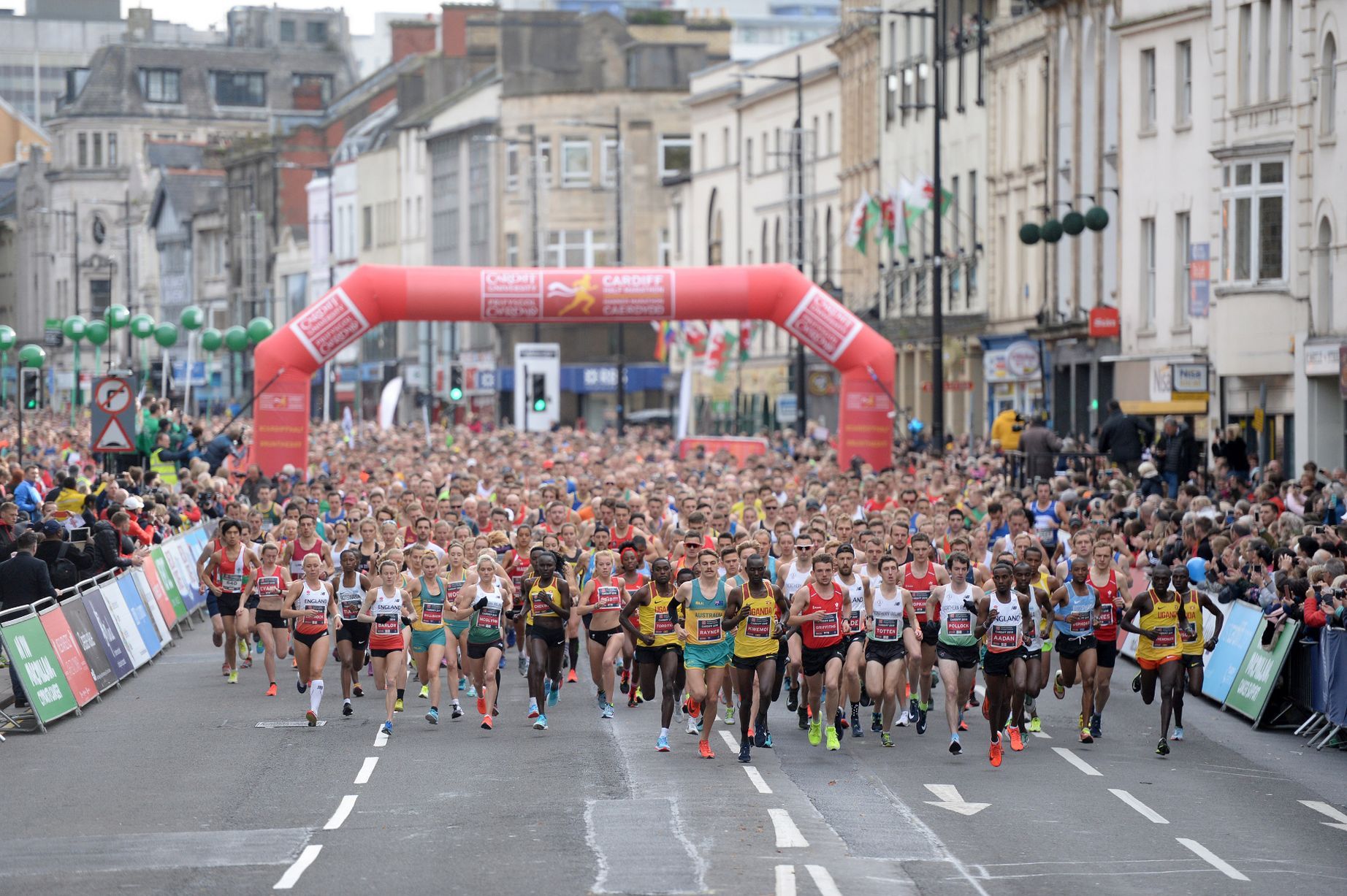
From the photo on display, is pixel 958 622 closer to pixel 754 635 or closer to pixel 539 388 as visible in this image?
pixel 754 635

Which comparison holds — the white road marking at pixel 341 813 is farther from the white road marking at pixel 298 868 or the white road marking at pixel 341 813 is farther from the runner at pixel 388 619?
the runner at pixel 388 619

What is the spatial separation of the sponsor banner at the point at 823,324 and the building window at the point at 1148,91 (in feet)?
23.9

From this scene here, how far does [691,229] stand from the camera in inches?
3366

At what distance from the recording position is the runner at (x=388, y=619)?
1973cm

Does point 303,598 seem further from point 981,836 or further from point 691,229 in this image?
point 691,229

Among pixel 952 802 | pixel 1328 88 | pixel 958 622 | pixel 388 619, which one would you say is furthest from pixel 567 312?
pixel 952 802

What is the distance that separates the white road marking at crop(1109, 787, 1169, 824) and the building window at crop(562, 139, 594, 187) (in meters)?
80.9

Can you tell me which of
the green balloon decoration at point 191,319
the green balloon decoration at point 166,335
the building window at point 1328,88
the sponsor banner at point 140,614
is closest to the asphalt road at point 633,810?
the sponsor banner at point 140,614

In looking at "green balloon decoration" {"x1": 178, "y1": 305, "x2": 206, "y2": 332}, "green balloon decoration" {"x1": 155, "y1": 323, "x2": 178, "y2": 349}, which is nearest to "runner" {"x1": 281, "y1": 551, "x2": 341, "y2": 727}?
"green balloon decoration" {"x1": 155, "y1": 323, "x2": 178, "y2": 349}

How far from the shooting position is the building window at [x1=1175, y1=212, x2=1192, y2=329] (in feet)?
132

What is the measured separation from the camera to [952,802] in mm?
16016

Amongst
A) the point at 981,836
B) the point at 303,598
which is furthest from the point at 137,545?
the point at 981,836

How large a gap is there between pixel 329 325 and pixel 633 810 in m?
21.9

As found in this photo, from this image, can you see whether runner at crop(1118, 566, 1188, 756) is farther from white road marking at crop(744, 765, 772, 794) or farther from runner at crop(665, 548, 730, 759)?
white road marking at crop(744, 765, 772, 794)
